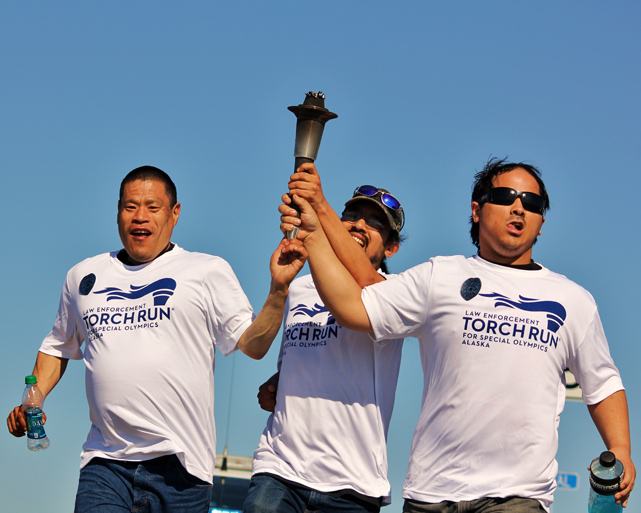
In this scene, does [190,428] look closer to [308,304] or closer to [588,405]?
[308,304]

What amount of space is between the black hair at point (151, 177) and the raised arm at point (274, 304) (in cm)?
125

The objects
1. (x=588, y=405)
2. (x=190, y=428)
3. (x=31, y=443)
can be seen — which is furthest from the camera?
(x=31, y=443)

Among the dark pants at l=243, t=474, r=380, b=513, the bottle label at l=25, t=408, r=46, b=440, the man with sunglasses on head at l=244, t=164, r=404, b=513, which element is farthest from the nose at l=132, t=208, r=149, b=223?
the dark pants at l=243, t=474, r=380, b=513

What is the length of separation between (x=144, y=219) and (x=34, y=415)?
156 centimetres

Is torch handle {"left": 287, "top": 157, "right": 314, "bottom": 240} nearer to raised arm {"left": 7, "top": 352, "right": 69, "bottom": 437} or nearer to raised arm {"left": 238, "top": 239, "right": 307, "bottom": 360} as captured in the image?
raised arm {"left": 238, "top": 239, "right": 307, "bottom": 360}

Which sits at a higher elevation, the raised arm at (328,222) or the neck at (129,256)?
the raised arm at (328,222)

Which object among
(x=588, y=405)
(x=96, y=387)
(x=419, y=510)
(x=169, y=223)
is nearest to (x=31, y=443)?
(x=96, y=387)

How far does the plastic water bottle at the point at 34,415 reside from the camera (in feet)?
20.9

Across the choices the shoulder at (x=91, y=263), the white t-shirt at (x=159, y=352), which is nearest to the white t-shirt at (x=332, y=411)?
the white t-shirt at (x=159, y=352)

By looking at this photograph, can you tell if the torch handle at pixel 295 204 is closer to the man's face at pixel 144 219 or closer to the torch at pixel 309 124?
the torch at pixel 309 124

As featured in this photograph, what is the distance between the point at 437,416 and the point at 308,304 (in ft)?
4.50

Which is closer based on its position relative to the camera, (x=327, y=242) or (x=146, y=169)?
(x=327, y=242)

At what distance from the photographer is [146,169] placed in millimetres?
6594

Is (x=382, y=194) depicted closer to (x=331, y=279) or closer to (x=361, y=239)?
(x=361, y=239)
